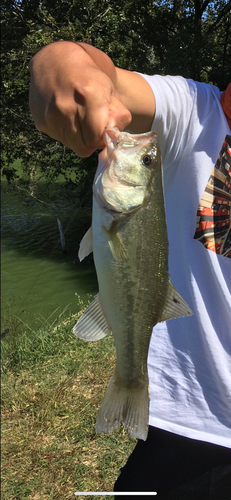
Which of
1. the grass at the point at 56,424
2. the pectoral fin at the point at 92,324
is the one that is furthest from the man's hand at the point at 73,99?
the grass at the point at 56,424

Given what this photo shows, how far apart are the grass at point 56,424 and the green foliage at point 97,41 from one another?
26.3 feet

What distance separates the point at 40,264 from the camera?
43.8 ft

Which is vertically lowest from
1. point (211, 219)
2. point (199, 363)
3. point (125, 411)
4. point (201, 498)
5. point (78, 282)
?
point (78, 282)

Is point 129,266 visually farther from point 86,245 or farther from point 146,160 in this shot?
point 146,160

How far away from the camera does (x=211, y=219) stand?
163 centimetres

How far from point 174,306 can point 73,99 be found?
2.64ft

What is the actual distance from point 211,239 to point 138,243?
14.6 inches

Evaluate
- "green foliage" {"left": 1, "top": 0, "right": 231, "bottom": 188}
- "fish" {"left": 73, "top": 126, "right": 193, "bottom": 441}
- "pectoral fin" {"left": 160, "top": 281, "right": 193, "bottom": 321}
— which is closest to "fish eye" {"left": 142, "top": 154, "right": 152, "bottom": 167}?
"fish" {"left": 73, "top": 126, "right": 193, "bottom": 441}

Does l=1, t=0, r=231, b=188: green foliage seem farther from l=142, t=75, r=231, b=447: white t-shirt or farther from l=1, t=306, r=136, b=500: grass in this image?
l=142, t=75, r=231, b=447: white t-shirt

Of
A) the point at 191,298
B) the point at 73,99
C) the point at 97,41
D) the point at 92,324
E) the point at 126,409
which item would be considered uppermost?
the point at 97,41

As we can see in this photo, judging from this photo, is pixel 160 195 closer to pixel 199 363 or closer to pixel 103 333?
pixel 103 333

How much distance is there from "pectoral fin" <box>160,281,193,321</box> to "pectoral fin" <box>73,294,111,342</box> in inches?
9.0

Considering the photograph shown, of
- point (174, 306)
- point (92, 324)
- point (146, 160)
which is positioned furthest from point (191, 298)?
point (146, 160)

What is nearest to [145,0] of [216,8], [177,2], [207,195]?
[177,2]
